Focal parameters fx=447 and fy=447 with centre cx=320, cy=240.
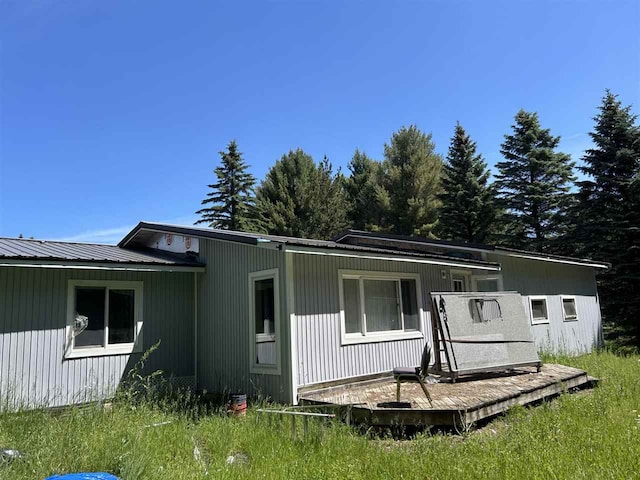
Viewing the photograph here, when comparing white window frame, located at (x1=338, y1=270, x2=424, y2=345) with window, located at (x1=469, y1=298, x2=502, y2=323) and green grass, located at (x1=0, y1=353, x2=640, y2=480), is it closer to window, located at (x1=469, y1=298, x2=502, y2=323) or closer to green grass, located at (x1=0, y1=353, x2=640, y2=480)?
window, located at (x1=469, y1=298, x2=502, y2=323)

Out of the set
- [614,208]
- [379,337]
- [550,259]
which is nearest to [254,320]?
[379,337]

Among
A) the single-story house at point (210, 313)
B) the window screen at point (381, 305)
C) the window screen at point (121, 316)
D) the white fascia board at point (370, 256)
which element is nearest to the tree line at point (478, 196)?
the white fascia board at point (370, 256)

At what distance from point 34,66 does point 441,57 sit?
896cm

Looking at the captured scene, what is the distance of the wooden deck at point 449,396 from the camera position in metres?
6.06

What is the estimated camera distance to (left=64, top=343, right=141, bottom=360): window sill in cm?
795

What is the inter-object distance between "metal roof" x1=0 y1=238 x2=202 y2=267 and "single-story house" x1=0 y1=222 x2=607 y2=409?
34 mm

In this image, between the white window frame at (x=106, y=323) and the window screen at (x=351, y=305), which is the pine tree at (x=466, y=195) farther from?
the white window frame at (x=106, y=323)

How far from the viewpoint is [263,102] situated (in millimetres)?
12109

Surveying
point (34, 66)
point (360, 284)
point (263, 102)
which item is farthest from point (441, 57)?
point (34, 66)

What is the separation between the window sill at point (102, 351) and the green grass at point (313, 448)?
8.00 ft

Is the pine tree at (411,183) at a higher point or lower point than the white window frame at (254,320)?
higher

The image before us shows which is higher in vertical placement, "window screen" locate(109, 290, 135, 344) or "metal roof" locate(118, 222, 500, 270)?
"metal roof" locate(118, 222, 500, 270)

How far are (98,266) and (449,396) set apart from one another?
21.2 ft

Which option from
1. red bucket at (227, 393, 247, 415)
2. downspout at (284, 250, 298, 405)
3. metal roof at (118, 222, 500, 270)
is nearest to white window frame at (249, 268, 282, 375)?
downspout at (284, 250, 298, 405)
